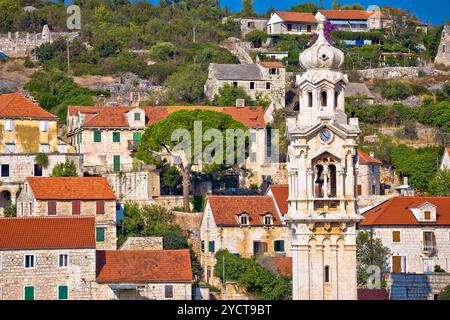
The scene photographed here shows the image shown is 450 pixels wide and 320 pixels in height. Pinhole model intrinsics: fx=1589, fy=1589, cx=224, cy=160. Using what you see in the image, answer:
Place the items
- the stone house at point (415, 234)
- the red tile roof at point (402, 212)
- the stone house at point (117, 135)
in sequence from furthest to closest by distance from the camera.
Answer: the stone house at point (117, 135) < the red tile roof at point (402, 212) < the stone house at point (415, 234)

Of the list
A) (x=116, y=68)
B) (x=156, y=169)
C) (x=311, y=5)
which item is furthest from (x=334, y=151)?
(x=311, y=5)

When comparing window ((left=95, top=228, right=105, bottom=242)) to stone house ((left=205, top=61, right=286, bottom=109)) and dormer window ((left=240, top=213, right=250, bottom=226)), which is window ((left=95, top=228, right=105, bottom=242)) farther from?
stone house ((left=205, top=61, right=286, bottom=109))

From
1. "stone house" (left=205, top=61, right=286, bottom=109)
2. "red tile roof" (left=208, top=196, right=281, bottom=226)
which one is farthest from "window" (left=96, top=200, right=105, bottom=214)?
"stone house" (left=205, top=61, right=286, bottom=109)

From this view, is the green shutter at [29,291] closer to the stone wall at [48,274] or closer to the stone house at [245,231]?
the stone wall at [48,274]

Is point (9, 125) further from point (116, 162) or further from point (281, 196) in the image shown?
point (281, 196)

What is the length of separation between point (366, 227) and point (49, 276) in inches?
634

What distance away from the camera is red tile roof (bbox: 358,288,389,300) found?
2270 inches

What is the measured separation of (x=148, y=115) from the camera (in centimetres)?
9206

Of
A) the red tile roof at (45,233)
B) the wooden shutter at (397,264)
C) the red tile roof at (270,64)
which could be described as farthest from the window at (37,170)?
the red tile roof at (270,64)

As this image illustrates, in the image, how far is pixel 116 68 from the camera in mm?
119875

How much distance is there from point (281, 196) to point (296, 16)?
5932 cm

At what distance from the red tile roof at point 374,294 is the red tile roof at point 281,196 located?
1344 centimetres

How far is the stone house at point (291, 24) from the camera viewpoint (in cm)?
13325

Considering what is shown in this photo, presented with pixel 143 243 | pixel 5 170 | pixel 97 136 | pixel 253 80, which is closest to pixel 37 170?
pixel 5 170
